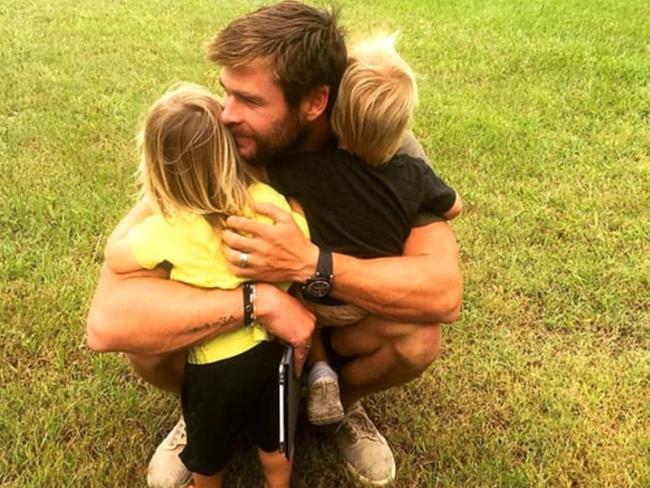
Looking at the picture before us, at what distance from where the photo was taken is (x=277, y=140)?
255 cm

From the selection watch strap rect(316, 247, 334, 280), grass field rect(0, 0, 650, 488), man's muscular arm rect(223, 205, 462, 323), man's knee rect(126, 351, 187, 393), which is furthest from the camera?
grass field rect(0, 0, 650, 488)

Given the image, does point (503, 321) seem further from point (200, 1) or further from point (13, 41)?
point (200, 1)

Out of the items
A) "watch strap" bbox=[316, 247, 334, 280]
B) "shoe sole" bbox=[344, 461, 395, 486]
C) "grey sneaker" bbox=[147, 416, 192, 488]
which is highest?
"watch strap" bbox=[316, 247, 334, 280]

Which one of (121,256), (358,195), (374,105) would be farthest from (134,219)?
(374,105)

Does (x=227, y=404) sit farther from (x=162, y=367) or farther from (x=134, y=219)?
(x=134, y=219)

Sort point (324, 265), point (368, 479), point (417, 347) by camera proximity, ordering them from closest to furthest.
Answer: point (324, 265) → point (417, 347) → point (368, 479)

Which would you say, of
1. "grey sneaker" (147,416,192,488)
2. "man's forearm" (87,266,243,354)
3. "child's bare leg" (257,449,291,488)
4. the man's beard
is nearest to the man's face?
the man's beard

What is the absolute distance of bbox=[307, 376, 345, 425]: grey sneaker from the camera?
2.73 m

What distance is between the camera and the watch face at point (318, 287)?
2539mm

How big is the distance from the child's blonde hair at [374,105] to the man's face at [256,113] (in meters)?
0.15

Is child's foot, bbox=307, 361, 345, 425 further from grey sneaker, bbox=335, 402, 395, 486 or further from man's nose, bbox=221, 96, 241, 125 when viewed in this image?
man's nose, bbox=221, 96, 241, 125

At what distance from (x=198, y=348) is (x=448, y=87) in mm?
4494

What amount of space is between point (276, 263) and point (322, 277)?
161 mm

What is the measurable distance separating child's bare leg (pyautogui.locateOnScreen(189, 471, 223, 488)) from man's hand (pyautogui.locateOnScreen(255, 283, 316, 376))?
0.49m
